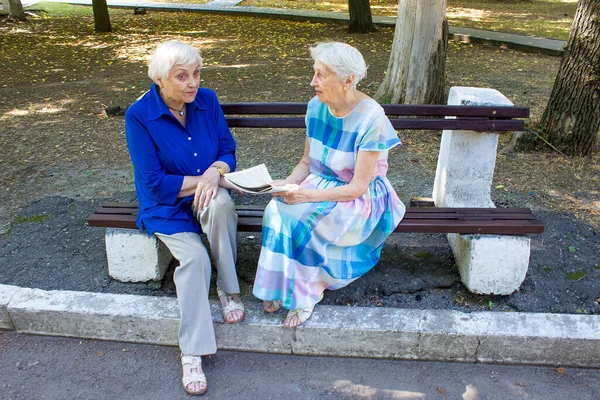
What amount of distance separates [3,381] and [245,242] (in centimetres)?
167

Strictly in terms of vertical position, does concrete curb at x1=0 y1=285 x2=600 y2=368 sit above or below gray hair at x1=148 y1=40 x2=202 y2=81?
below

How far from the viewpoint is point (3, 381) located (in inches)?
111

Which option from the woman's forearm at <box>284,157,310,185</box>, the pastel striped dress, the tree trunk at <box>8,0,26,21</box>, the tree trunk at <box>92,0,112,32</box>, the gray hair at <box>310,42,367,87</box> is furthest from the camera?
the tree trunk at <box>8,0,26,21</box>

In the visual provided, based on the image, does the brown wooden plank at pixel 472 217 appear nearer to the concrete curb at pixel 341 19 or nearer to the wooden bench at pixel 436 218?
the wooden bench at pixel 436 218

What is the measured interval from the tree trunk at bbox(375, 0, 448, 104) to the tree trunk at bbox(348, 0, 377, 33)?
6.97m

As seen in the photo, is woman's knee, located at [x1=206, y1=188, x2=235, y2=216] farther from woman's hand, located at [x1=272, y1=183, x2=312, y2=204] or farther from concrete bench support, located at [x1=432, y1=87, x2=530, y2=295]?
concrete bench support, located at [x1=432, y1=87, x2=530, y2=295]

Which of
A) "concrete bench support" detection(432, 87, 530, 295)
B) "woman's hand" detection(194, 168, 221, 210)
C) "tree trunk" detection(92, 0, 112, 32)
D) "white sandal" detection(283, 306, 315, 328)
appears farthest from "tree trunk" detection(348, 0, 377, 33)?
"white sandal" detection(283, 306, 315, 328)

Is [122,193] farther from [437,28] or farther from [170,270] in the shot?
[437,28]

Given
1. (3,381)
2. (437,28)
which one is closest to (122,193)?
(3,381)

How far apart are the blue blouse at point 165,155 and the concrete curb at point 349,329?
1.60ft

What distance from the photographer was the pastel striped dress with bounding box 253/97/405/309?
9.54ft

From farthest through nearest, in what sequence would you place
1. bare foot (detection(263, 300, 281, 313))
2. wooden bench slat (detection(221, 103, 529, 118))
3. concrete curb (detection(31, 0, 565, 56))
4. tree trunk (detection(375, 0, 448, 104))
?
concrete curb (detection(31, 0, 565, 56)) < tree trunk (detection(375, 0, 448, 104)) < wooden bench slat (detection(221, 103, 529, 118)) < bare foot (detection(263, 300, 281, 313))

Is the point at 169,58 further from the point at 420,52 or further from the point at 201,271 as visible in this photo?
the point at 420,52

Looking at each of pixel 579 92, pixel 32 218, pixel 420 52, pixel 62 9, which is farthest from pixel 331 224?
pixel 62 9
